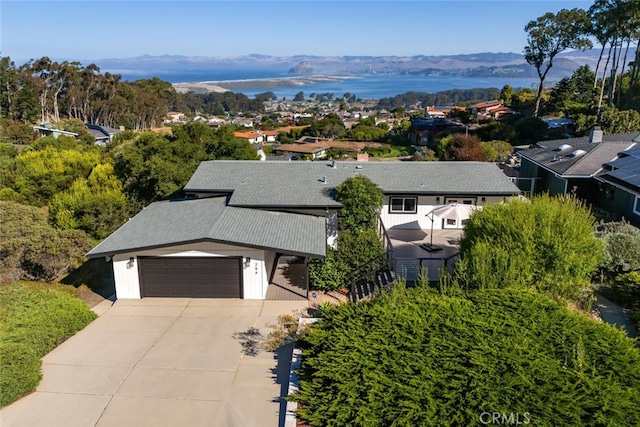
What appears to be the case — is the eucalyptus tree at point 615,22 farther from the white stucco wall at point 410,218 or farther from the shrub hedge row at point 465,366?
the shrub hedge row at point 465,366

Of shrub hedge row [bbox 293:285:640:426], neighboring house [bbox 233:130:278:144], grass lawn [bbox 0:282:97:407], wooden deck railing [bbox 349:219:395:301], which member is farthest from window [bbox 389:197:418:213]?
neighboring house [bbox 233:130:278:144]

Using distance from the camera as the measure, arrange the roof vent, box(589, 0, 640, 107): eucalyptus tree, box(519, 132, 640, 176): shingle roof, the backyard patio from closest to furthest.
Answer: the backyard patio, box(519, 132, 640, 176): shingle roof, the roof vent, box(589, 0, 640, 107): eucalyptus tree

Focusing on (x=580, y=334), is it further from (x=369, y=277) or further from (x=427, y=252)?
(x=427, y=252)

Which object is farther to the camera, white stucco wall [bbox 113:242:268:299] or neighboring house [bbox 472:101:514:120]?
neighboring house [bbox 472:101:514:120]

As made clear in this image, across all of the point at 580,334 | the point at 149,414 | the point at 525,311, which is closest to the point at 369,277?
the point at 525,311

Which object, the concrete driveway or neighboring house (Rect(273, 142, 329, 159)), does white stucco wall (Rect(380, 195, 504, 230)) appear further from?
neighboring house (Rect(273, 142, 329, 159))

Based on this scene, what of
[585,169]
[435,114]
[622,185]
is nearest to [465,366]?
[622,185]

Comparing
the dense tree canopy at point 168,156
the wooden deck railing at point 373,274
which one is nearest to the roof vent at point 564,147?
the wooden deck railing at point 373,274
